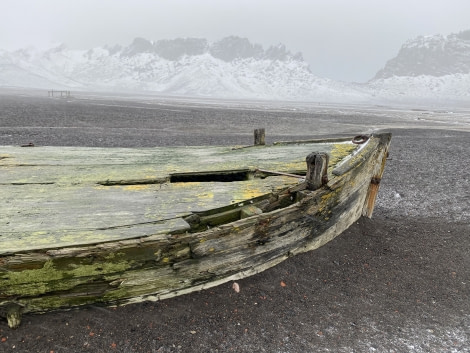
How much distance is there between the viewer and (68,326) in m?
3.90

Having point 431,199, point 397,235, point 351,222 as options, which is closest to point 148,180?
point 351,222

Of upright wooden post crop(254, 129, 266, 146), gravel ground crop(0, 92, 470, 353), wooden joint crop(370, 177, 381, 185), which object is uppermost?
upright wooden post crop(254, 129, 266, 146)

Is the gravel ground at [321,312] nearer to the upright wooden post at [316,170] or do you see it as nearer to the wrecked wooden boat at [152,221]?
the wrecked wooden boat at [152,221]

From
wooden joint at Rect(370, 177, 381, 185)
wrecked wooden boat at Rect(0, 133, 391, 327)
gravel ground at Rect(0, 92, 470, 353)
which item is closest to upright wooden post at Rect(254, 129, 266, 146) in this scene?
wrecked wooden boat at Rect(0, 133, 391, 327)

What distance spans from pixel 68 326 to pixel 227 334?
1.71 m

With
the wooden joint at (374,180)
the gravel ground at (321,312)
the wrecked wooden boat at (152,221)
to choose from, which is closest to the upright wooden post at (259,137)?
the wrecked wooden boat at (152,221)

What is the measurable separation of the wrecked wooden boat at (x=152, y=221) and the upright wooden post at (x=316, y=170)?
14 millimetres

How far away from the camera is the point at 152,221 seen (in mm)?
3975

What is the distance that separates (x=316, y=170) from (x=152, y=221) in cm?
229

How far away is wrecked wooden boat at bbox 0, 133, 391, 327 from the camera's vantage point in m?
3.49

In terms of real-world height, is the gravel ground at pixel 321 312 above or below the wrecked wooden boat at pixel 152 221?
below

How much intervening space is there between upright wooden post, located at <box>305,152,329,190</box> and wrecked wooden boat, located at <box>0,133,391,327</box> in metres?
0.01

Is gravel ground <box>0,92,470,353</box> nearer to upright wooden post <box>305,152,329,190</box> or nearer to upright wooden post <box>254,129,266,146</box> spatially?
upright wooden post <box>305,152,329,190</box>

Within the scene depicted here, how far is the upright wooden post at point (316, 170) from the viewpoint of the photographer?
487cm
